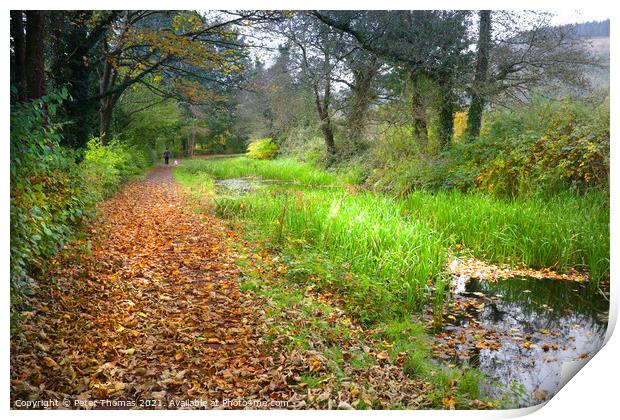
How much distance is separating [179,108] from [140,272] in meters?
1.47

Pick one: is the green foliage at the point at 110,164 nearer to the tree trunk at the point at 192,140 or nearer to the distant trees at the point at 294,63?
the distant trees at the point at 294,63

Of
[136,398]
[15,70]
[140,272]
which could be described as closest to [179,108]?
[15,70]

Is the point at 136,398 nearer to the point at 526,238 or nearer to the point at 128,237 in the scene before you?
the point at 128,237

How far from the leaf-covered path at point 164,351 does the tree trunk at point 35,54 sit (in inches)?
46.7

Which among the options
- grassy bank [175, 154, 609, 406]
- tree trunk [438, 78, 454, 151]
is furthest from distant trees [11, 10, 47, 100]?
tree trunk [438, 78, 454, 151]

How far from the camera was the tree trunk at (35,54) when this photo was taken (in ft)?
9.87

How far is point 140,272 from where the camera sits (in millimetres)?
3326

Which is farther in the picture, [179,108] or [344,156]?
[344,156]

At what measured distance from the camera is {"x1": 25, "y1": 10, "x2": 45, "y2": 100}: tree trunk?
9.87 feet

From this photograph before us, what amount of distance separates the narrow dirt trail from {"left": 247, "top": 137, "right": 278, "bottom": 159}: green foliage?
1.15 meters

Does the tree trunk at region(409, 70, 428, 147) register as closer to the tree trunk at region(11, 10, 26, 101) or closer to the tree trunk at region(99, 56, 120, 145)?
the tree trunk at region(99, 56, 120, 145)

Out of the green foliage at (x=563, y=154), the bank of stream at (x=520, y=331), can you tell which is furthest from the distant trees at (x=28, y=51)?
the green foliage at (x=563, y=154)

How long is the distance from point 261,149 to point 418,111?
1.56 meters

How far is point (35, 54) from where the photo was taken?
304 centimetres
